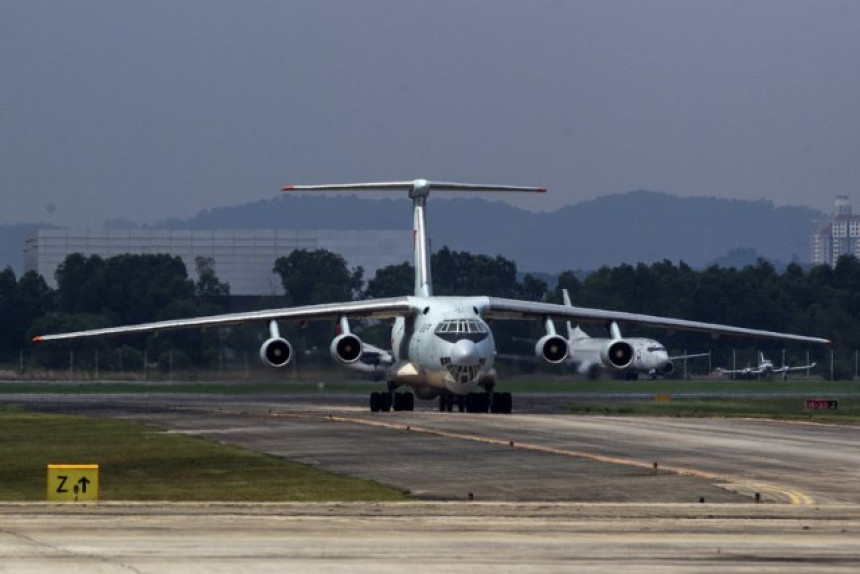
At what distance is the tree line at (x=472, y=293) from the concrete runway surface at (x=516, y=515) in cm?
5661

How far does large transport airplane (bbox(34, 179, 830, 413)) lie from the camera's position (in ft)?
157

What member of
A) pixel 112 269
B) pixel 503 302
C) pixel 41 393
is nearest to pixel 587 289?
pixel 112 269

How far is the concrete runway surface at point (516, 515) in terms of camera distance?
16344 mm

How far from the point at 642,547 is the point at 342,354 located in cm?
3300

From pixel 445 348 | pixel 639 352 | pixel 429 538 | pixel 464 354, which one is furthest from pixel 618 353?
pixel 639 352

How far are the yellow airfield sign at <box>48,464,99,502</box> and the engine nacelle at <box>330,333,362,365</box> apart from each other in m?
27.4

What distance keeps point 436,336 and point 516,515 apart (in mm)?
27390

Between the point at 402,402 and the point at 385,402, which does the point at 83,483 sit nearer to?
the point at 385,402

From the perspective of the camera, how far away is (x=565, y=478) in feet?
84.3

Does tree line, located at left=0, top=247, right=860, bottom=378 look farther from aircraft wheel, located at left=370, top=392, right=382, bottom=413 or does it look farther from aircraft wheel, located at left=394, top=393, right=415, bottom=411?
aircraft wheel, located at left=370, top=392, right=382, bottom=413

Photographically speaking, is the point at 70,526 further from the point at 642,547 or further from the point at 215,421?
the point at 215,421

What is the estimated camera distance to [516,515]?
20.8 metres

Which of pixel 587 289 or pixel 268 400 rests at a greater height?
pixel 587 289

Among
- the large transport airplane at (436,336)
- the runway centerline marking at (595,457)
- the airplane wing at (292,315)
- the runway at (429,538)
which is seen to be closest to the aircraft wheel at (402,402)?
the large transport airplane at (436,336)
